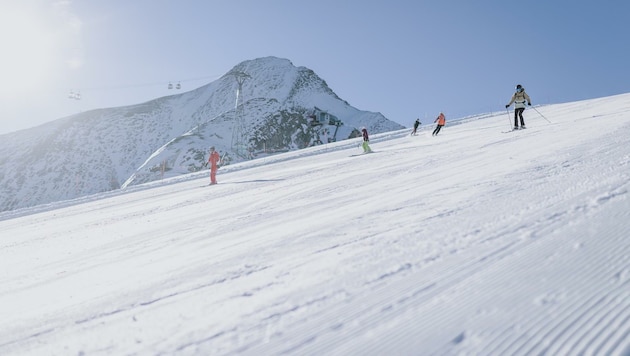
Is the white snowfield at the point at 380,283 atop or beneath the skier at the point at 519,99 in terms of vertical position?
beneath

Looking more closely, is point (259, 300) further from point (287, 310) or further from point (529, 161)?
point (529, 161)

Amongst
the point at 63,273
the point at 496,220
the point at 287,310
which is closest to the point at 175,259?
the point at 63,273

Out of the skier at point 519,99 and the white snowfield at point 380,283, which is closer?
the white snowfield at point 380,283

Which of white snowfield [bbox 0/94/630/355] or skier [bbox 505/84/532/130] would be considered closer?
white snowfield [bbox 0/94/630/355]

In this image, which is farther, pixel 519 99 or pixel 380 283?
pixel 519 99

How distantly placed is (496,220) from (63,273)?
4506 millimetres

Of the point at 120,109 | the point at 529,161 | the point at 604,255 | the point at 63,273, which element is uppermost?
the point at 120,109

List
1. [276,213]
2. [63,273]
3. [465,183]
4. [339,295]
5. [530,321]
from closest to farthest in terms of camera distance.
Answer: [530,321], [339,295], [63,273], [465,183], [276,213]

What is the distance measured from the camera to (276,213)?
255 inches

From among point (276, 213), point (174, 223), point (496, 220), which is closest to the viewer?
point (496, 220)

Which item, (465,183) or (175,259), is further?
(465,183)

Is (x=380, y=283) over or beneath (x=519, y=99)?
beneath

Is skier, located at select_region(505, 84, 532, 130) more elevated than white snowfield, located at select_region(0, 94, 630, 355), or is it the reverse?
skier, located at select_region(505, 84, 532, 130)

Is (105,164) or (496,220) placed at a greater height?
(105,164)
